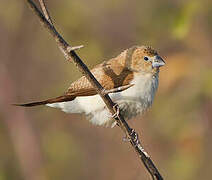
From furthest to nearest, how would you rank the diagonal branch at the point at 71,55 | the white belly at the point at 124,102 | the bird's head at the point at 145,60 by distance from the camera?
the bird's head at the point at 145,60 < the white belly at the point at 124,102 < the diagonal branch at the point at 71,55

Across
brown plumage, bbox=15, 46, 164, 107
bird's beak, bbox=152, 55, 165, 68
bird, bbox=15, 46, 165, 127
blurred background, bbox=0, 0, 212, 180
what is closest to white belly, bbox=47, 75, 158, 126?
bird, bbox=15, 46, 165, 127

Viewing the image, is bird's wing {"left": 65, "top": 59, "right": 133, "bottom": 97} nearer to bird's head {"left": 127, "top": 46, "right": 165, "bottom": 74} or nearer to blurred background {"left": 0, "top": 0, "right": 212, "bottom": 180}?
bird's head {"left": 127, "top": 46, "right": 165, "bottom": 74}

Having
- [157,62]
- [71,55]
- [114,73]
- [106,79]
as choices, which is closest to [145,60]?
[157,62]

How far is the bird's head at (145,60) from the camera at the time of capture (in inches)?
204

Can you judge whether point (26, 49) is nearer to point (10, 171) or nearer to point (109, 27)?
point (109, 27)

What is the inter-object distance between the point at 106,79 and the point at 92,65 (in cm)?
150

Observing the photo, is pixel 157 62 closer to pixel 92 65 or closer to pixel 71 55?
pixel 92 65

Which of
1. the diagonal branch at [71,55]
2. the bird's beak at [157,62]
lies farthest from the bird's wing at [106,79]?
the diagonal branch at [71,55]

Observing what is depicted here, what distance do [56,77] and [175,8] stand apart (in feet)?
9.89

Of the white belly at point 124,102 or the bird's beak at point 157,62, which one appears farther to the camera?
the bird's beak at point 157,62

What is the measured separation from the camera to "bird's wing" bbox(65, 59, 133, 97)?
4742 mm

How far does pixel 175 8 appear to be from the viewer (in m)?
5.40

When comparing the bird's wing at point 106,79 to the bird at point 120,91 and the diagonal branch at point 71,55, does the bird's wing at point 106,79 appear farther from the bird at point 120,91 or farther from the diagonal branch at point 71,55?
the diagonal branch at point 71,55

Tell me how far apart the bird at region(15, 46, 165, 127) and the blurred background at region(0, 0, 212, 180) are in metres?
0.42
